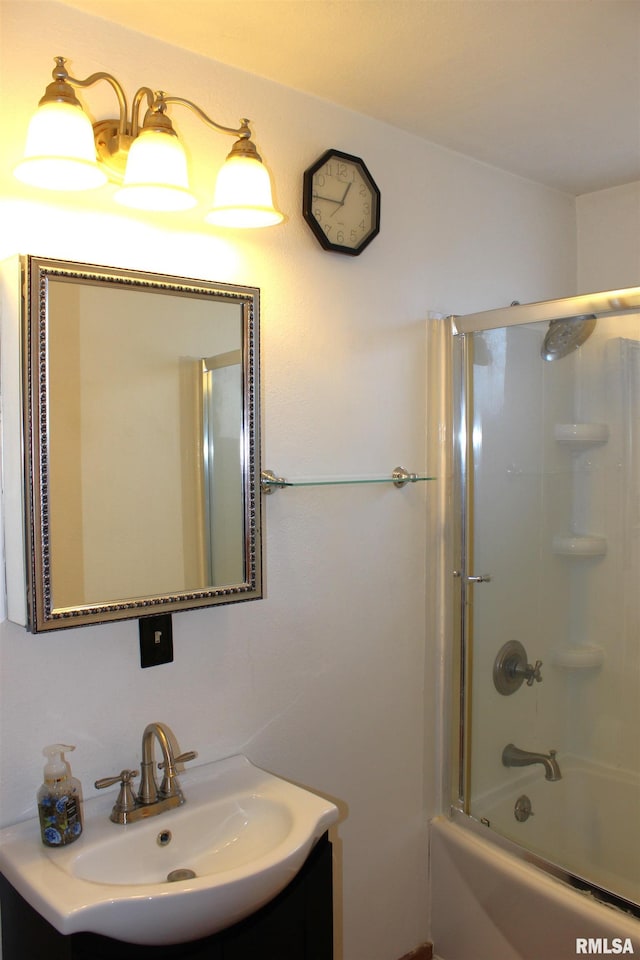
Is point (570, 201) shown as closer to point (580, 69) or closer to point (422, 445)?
point (580, 69)

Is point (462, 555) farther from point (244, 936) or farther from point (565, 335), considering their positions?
point (244, 936)

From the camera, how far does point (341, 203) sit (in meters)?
1.94

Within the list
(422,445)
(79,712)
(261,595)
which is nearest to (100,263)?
(261,595)

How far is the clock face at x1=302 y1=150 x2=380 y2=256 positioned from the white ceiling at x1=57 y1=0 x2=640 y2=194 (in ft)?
0.54

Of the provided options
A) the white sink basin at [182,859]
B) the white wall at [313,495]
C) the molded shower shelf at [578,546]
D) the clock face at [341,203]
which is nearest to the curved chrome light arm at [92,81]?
the white wall at [313,495]

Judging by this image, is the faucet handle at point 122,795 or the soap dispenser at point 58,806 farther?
the faucet handle at point 122,795

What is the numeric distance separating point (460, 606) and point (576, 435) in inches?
23.5

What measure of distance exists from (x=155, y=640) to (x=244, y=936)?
1.90ft

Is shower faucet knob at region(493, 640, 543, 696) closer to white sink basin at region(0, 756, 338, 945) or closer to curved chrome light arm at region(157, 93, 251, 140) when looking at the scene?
white sink basin at region(0, 756, 338, 945)

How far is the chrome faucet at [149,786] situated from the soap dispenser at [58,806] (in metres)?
0.07

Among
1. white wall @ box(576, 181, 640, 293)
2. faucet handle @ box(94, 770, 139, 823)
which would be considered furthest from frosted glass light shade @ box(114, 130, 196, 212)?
white wall @ box(576, 181, 640, 293)

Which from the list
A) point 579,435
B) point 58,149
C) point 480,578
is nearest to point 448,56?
point 58,149

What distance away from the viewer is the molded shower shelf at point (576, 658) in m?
2.28

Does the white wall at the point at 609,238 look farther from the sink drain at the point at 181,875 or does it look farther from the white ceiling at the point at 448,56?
the sink drain at the point at 181,875
